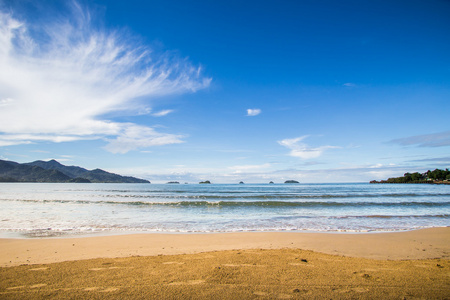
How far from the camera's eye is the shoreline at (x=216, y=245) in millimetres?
7031

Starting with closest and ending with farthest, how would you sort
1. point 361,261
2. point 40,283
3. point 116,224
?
point 40,283 < point 361,261 < point 116,224

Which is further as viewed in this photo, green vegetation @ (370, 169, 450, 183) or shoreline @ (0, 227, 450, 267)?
green vegetation @ (370, 169, 450, 183)

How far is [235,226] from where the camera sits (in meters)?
12.5

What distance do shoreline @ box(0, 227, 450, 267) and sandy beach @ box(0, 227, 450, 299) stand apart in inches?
1.4

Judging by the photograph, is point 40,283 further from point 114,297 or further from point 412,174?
point 412,174

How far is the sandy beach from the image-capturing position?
3.98 m

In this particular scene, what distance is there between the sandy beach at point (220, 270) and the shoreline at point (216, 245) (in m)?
0.03

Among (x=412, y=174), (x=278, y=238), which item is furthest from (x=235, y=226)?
(x=412, y=174)

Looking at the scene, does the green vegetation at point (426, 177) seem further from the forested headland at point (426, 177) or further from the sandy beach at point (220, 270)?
the sandy beach at point (220, 270)

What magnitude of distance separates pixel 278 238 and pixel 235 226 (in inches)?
137

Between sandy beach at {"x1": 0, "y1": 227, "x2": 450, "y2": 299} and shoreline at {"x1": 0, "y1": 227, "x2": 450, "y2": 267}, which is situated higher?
sandy beach at {"x1": 0, "y1": 227, "x2": 450, "y2": 299}

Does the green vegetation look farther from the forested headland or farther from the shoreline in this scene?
the shoreline

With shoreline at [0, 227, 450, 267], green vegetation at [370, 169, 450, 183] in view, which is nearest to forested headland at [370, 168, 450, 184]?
green vegetation at [370, 169, 450, 183]

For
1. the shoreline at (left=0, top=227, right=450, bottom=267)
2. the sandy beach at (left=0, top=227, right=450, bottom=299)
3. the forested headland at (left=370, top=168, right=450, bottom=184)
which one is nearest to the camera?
the sandy beach at (left=0, top=227, right=450, bottom=299)
